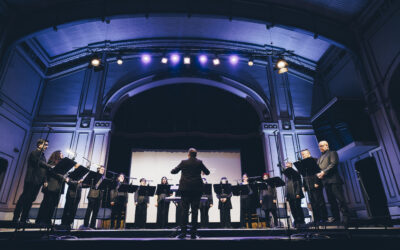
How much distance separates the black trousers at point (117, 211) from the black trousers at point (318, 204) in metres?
5.65

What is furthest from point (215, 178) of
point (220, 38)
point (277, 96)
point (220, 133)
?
point (220, 38)

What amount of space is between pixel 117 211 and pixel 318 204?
6075mm

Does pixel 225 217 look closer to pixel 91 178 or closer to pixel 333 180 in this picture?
pixel 333 180

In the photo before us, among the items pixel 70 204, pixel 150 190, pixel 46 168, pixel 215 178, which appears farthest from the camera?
pixel 215 178

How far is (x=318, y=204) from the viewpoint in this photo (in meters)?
5.30

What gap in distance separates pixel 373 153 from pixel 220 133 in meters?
5.32

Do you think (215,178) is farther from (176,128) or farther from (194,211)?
(194,211)

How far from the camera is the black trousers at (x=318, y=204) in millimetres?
5258

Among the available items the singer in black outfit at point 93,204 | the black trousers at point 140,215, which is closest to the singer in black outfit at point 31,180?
the singer in black outfit at point 93,204

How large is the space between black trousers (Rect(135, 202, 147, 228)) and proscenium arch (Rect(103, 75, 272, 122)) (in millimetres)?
3811

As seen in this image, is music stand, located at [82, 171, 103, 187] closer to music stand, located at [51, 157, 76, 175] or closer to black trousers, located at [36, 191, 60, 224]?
black trousers, located at [36, 191, 60, 224]

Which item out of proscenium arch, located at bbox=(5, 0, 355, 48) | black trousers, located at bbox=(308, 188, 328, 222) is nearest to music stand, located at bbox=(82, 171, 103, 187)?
black trousers, located at bbox=(308, 188, 328, 222)

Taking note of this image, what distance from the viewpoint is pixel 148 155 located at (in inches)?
384

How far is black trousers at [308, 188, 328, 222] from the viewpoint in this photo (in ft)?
17.3
